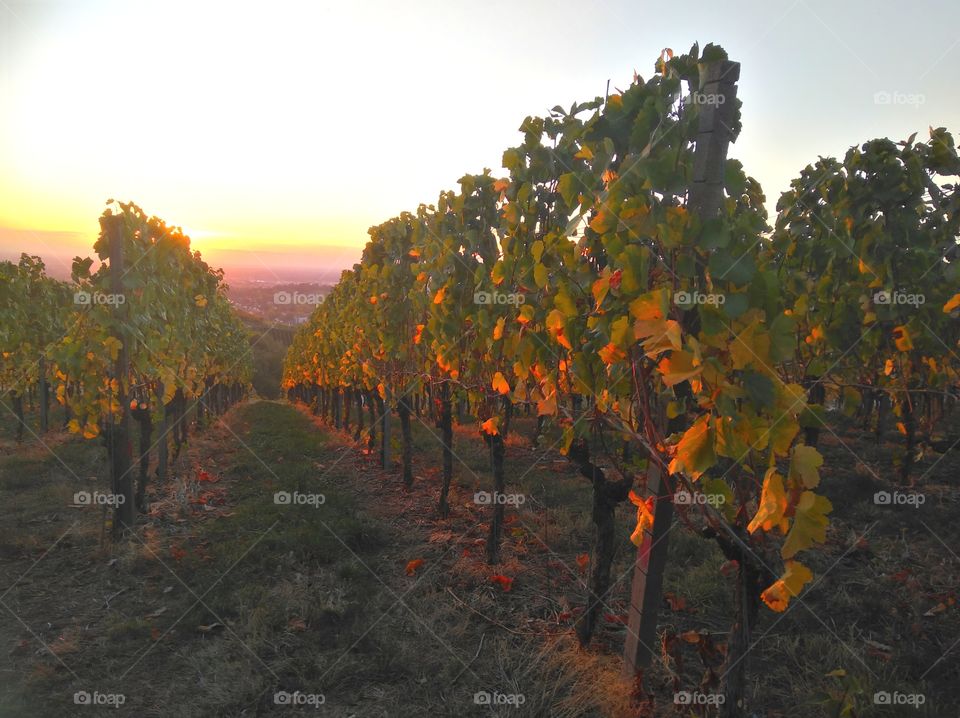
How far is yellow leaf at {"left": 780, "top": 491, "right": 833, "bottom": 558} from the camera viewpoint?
2.06m

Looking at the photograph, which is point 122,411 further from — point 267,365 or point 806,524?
point 267,365

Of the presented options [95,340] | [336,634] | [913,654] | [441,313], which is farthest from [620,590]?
[95,340]

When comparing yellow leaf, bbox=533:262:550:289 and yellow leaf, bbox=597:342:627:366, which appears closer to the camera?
yellow leaf, bbox=597:342:627:366

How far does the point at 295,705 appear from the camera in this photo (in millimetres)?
3805

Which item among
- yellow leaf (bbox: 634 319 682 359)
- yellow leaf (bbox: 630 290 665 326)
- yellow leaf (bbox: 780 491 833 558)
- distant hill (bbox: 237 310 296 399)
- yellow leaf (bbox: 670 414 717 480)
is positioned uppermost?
yellow leaf (bbox: 630 290 665 326)

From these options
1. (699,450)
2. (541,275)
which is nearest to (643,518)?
(699,450)

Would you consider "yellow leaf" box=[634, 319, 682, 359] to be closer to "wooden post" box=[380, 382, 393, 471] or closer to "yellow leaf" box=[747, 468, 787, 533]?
"yellow leaf" box=[747, 468, 787, 533]

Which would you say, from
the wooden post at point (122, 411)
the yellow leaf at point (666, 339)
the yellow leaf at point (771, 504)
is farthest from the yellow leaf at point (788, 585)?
the wooden post at point (122, 411)

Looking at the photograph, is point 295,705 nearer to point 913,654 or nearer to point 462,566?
point 462,566

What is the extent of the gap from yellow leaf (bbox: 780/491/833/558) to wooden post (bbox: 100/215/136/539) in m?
7.47

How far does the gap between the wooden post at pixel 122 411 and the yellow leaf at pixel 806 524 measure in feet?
24.5

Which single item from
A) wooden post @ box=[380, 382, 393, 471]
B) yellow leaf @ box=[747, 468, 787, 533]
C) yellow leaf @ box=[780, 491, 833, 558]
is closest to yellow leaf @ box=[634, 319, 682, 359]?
yellow leaf @ box=[747, 468, 787, 533]

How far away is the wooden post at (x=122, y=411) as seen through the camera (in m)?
7.01

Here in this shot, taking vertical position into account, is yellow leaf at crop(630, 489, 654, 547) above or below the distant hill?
above
